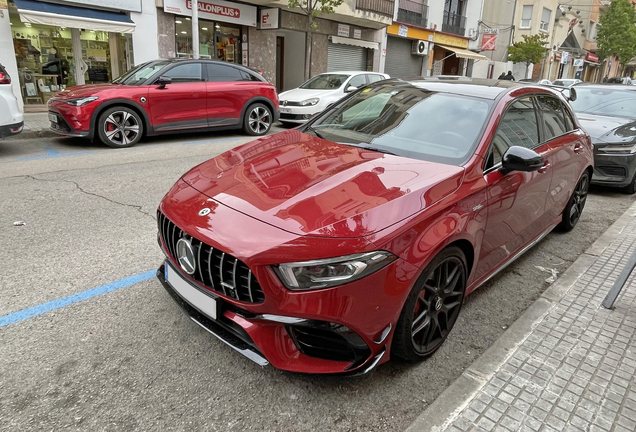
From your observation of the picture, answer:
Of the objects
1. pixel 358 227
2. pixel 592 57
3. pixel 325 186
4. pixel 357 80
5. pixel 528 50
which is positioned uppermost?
pixel 592 57

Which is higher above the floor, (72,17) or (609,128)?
(72,17)

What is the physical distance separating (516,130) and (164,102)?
7.15 metres

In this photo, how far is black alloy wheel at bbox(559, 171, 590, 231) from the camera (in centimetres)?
489

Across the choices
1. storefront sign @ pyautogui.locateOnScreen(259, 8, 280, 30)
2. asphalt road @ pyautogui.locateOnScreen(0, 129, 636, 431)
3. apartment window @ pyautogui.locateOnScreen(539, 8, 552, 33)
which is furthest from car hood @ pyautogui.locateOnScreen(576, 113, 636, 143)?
apartment window @ pyautogui.locateOnScreen(539, 8, 552, 33)

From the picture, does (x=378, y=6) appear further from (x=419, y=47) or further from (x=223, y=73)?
(x=223, y=73)

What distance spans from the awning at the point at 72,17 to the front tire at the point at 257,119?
6.06 m

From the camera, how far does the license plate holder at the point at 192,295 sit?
7.71 ft

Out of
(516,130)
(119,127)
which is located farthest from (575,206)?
(119,127)

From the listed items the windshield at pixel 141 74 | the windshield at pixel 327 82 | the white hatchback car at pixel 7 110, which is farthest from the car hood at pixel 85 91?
the windshield at pixel 327 82

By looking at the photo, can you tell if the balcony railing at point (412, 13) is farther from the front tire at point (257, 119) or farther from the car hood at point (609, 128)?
the car hood at point (609, 128)

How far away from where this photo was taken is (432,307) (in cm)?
267

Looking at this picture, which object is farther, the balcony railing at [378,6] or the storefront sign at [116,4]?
the balcony railing at [378,6]

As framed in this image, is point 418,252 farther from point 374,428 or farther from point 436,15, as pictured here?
point 436,15

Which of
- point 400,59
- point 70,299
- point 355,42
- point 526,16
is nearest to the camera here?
point 70,299
